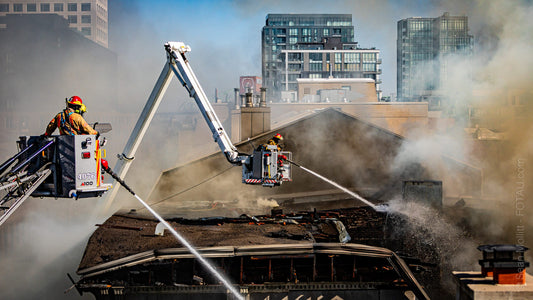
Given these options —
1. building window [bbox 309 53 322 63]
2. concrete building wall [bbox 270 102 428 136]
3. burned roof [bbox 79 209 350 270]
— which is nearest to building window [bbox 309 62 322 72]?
building window [bbox 309 53 322 63]

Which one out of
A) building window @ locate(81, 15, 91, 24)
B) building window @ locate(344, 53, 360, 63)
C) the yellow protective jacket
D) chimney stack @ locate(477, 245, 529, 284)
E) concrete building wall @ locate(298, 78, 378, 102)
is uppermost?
building window @ locate(81, 15, 91, 24)

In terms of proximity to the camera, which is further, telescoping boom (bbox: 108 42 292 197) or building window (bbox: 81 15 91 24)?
building window (bbox: 81 15 91 24)

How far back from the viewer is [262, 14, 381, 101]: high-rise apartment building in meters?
57.8

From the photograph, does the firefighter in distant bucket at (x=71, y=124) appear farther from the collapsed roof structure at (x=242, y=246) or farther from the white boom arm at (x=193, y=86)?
the white boom arm at (x=193, y=86)

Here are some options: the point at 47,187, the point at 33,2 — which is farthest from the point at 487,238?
the point at 33,2

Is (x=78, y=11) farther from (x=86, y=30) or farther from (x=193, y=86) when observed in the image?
(x=193, y=86)

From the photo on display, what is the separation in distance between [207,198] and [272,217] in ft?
17.1

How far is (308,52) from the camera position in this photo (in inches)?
2317

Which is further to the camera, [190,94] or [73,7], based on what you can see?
[73,7]

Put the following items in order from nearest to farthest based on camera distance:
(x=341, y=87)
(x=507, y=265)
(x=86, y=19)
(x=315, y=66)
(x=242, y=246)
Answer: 1. (x=507, y=265)
2. (x=242, y=246)
3. (x=341, y=87)
4. (x=315, y=66)
5. (x=86, y=19)

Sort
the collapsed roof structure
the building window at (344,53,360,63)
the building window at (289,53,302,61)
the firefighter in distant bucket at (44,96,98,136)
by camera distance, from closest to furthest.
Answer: the firefighter in distant bucket at (44,96,98,136) < the collapsed roof structure < the building window at (344,53,360,63) < the building window at (289,53,302,61)

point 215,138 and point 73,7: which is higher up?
point 73,7

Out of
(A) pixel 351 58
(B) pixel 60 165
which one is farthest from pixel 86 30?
(B) pixel 60 165

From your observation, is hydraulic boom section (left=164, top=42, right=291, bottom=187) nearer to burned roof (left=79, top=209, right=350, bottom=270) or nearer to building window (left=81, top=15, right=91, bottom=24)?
burned roof (left=79, top=209, right=350, bottom=270)
